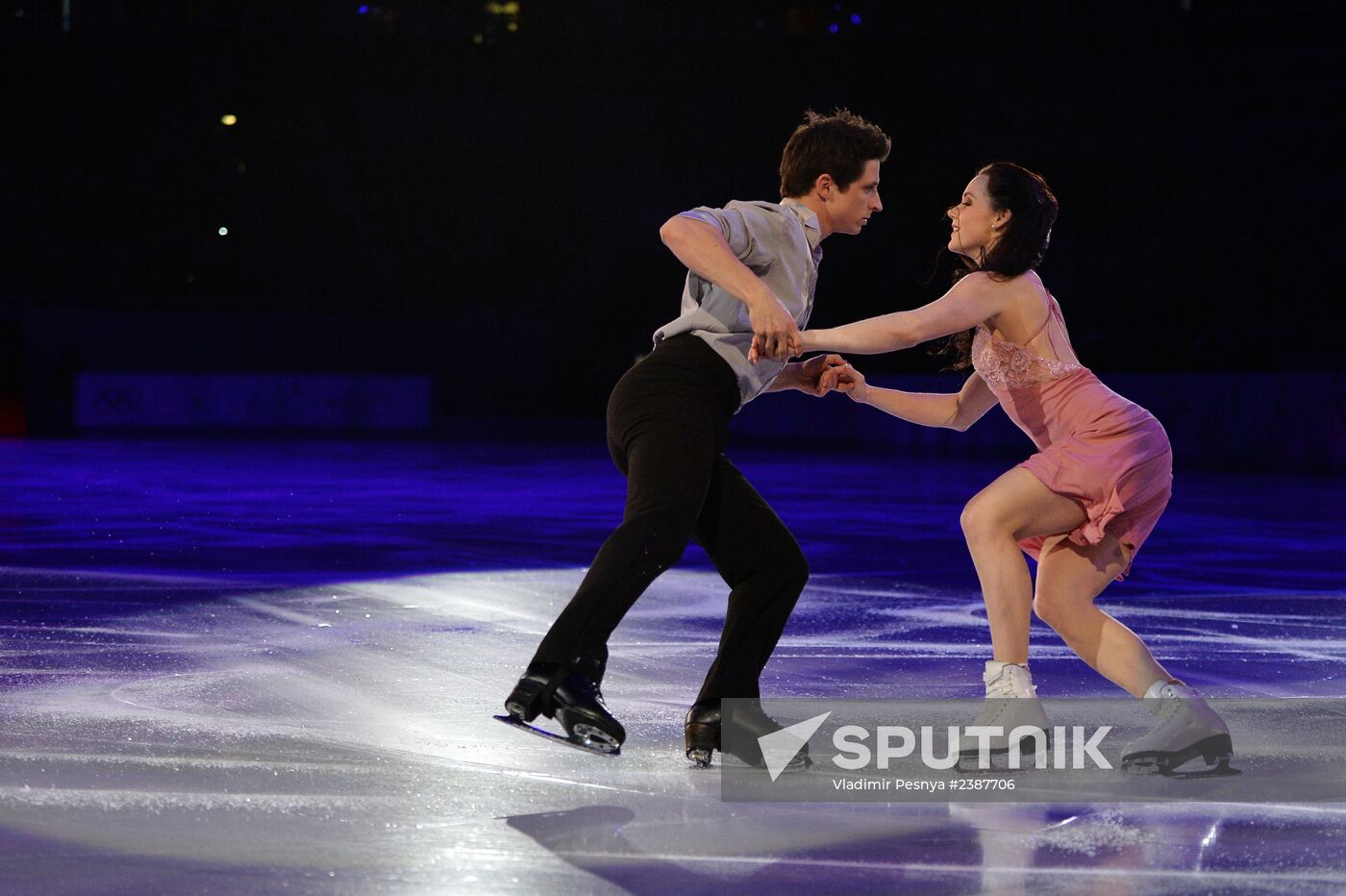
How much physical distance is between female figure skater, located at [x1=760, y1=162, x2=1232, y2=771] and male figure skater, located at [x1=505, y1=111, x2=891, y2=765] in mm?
274

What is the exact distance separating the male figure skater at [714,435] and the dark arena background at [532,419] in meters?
0.29

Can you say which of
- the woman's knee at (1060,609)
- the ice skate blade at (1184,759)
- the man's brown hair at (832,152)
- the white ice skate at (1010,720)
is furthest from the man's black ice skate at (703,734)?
the man's brown hair at (832,152)

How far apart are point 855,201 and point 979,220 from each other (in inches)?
13.2

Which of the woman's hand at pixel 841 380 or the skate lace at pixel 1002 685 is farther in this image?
the woman's hand at pixel 841 380

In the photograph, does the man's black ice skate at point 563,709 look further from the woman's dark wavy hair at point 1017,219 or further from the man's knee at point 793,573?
the woman's dark wavy hair at point 1017,219

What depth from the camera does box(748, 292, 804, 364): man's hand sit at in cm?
376

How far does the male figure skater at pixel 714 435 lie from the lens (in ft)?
12.4

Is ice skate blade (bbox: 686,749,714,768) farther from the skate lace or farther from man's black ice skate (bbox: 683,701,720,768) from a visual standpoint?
the skate lace

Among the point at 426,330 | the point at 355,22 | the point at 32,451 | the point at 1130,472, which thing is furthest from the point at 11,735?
the point at 355,22

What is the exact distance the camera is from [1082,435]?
420cm

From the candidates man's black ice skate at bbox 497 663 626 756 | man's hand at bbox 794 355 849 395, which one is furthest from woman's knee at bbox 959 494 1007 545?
man's black ice skate at bbox 497 663 626 756

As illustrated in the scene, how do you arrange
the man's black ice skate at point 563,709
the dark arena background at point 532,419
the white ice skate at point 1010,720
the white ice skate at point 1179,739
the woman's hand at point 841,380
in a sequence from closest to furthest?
1. the dark arena background at point 532,419
2. the man's black ice skate at point 563,709
3. the white ice skate at point 1179,739
4. the white ice skate at point 1010,720
5. the woman's hand at point 841,380

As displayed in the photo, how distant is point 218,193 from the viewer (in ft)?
116

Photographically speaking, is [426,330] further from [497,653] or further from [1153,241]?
[497,653]
